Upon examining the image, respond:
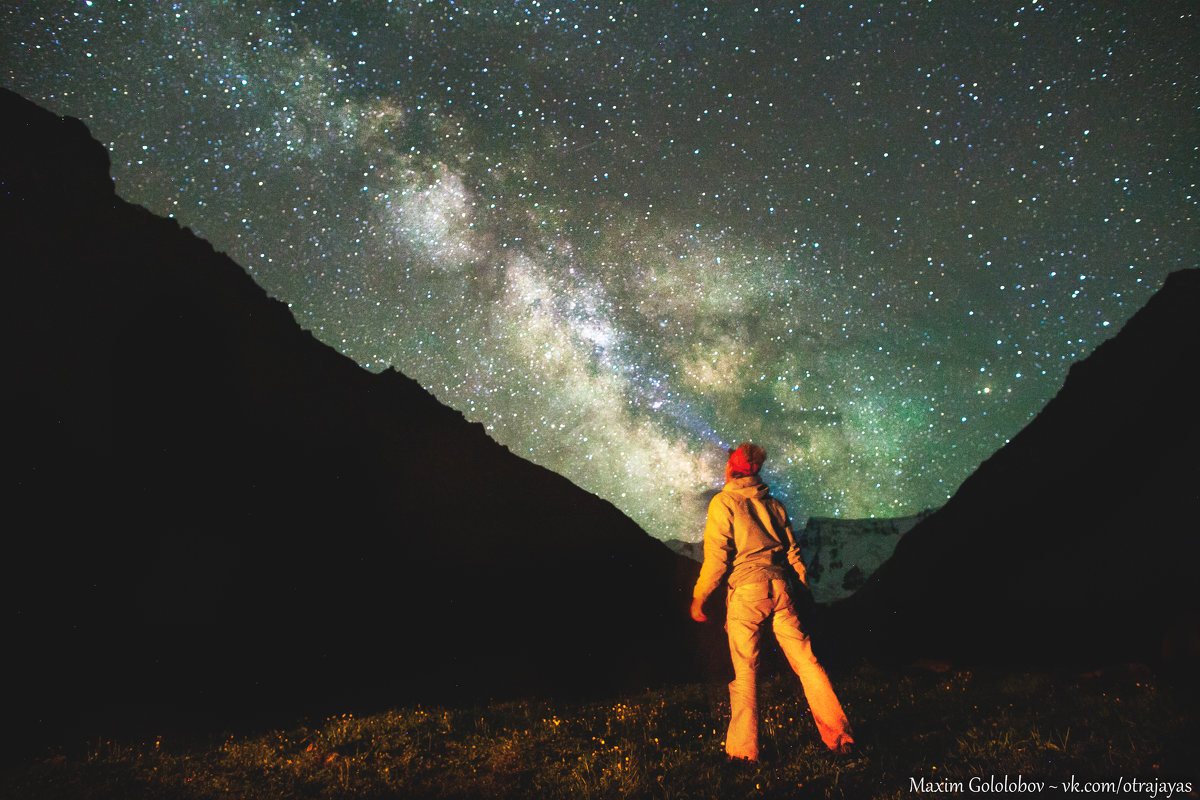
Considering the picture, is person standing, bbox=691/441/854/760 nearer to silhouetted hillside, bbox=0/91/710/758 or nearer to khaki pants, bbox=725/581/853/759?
khaki pants, bbox=725/581/853/759

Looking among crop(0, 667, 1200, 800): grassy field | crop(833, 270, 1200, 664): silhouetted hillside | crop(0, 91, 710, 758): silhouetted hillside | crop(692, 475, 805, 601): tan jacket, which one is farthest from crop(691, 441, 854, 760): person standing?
crop(833, 270, 1200, 664): silhouetted hillside

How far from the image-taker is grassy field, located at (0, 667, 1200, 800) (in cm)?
440

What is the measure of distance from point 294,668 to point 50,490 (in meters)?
6.86

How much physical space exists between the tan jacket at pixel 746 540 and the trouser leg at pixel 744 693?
1.42ft

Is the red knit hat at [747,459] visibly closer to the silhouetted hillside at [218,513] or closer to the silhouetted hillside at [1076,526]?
the silhouetted hillside at [218,513]

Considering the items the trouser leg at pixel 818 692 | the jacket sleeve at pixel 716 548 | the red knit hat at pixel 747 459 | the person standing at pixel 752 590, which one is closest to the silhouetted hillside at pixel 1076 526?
the trouser leg at pixel 818 692

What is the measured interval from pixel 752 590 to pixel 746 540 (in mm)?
461

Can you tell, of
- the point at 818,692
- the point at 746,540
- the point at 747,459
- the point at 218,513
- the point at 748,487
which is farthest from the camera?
the point at 218,513

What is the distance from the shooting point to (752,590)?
491 centimetres

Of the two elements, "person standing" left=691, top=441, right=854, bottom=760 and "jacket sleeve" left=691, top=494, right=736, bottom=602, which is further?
"jacket sleeve" left=691, top=494, right=736, bottom=602

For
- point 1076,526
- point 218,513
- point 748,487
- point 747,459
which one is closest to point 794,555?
point 748,487

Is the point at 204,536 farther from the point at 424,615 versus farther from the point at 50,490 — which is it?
the point at 424,615

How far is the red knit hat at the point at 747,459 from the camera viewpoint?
5492mm

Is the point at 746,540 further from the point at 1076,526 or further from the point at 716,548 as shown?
the point at 1076,526
